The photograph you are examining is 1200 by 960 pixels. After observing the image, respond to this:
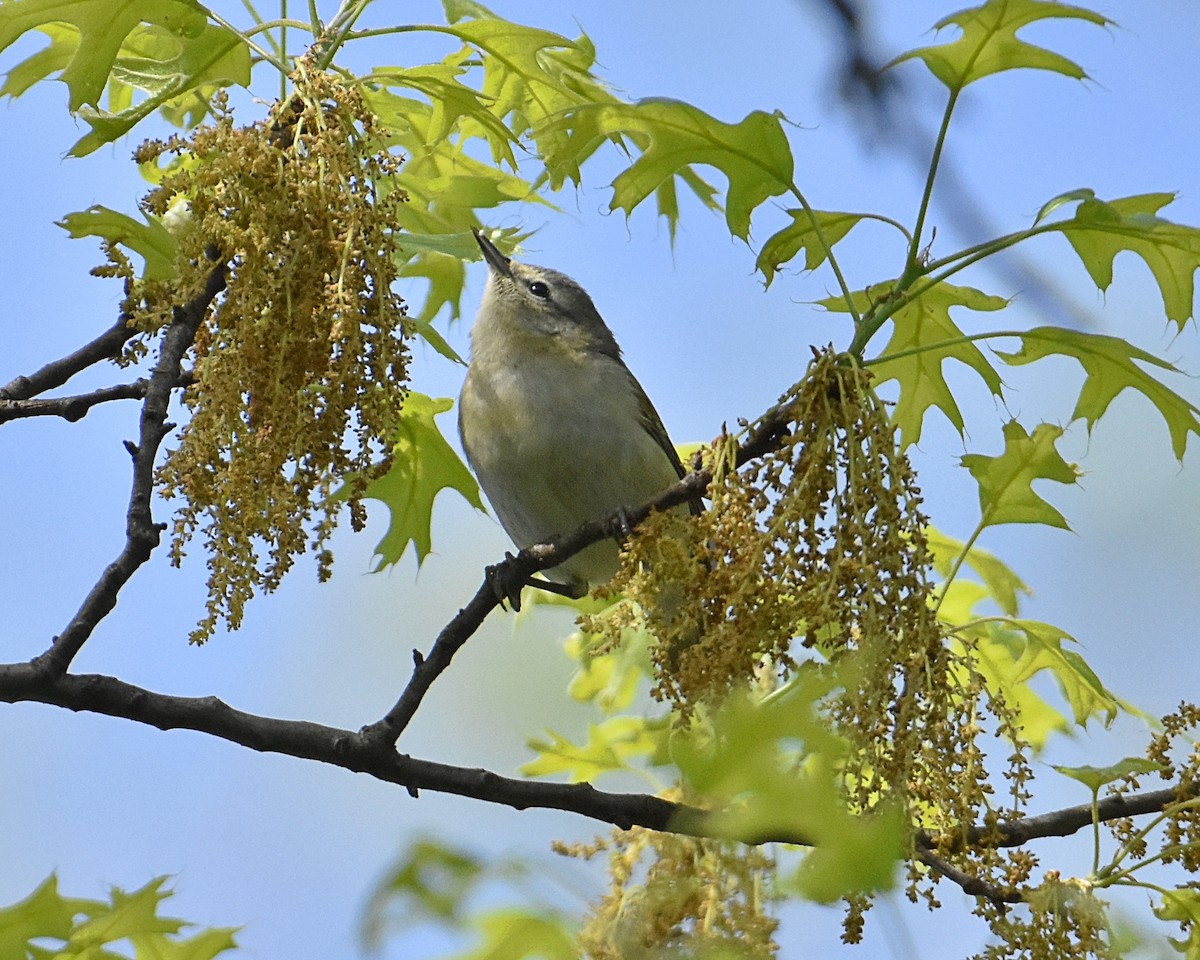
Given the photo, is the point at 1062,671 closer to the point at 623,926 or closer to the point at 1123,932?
the point at 1123,932

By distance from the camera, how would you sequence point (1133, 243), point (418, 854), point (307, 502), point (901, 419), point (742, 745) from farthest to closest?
point (901, 419) → point (1133, 243) → point (307, 502) → point (418, 854) → point (742, 745)

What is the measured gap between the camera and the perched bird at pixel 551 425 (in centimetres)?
523

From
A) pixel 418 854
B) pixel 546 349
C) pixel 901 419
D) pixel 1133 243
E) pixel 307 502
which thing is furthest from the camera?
pixel 546 349

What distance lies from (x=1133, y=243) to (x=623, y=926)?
1.93m

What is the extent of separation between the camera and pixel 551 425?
5.24m

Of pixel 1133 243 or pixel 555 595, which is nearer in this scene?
pixel 1133 243

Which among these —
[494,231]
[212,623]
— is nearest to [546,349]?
[494,231]

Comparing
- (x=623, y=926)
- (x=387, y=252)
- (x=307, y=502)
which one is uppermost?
(x=387, y=252)

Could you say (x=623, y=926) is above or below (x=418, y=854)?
above

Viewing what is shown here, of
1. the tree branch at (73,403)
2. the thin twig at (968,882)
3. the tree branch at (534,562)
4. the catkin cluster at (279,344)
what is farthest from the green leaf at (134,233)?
the thin twig at (968,882)

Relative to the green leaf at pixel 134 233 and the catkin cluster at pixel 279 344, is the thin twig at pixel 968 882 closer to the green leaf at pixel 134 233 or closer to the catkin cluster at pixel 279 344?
the catkin cluster at pixel 279 344

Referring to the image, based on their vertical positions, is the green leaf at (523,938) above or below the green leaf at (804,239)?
below

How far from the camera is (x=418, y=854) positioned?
→ 1760mm

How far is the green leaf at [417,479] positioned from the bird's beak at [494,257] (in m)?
0.60
